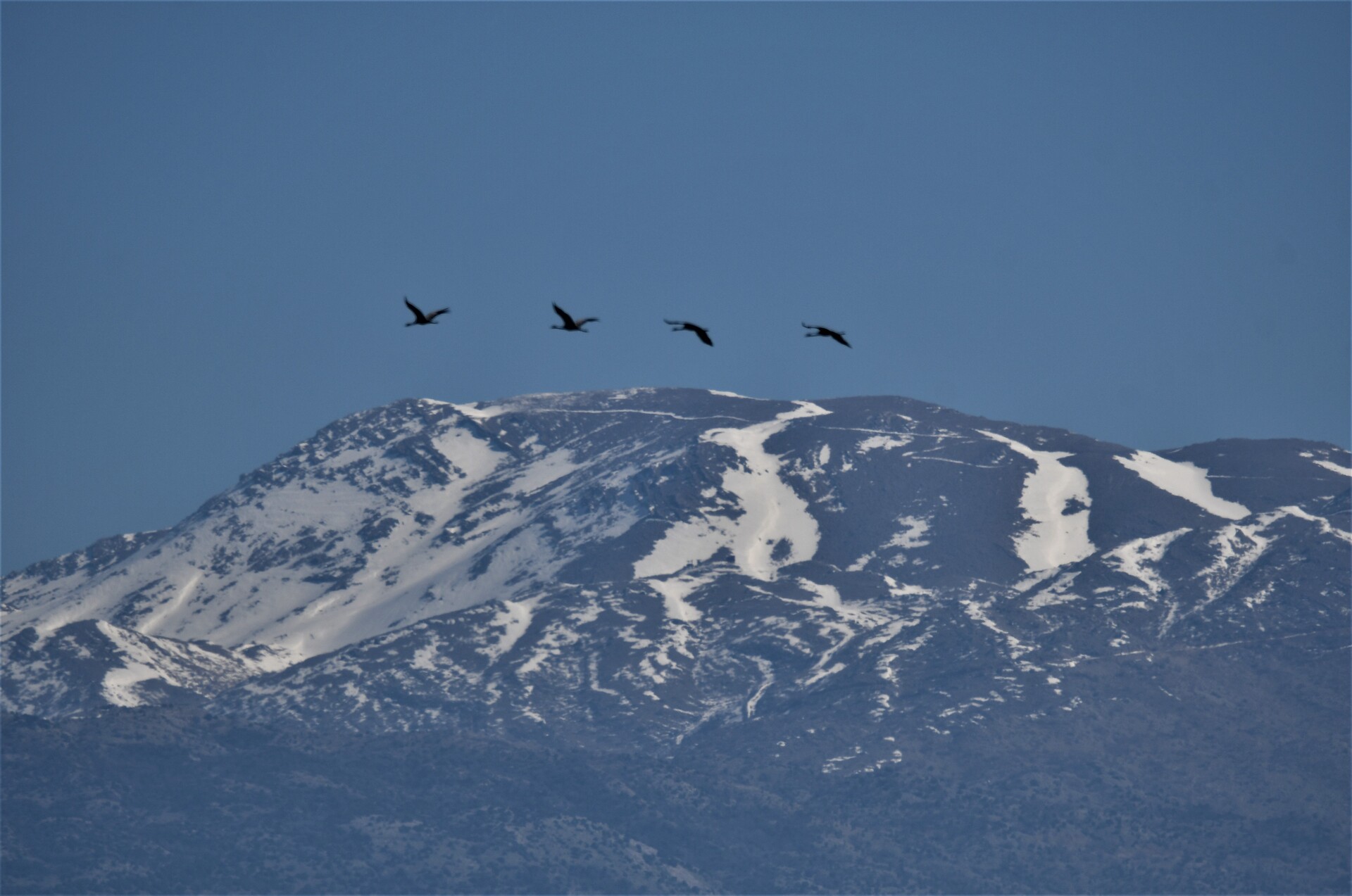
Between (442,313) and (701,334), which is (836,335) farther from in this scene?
(442,313)

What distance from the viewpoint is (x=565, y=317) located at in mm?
126500

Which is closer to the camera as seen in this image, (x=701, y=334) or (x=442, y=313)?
(x=701, y=334)

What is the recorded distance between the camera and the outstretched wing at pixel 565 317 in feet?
408

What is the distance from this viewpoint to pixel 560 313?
125 meters

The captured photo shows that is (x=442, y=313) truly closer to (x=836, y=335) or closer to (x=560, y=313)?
(x=560, y=313)

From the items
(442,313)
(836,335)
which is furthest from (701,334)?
(442,313)

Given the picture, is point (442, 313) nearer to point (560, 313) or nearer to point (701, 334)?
point (560, 313)

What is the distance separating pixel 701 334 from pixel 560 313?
411 inches

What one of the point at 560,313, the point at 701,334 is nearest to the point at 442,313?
the point at 560,313

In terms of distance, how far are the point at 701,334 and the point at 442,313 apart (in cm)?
1807

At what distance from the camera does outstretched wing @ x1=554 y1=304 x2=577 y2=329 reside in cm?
12425

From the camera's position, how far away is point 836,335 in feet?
400

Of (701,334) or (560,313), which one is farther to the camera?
(560,313)

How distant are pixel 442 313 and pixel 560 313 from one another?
7.75 m
